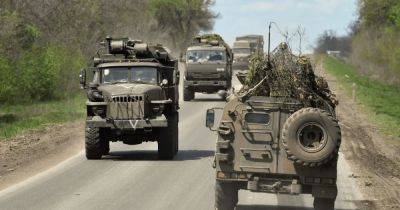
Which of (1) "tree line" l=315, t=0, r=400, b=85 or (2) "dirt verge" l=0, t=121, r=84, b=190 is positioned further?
(1) "tree line" l=315, t=0, r=400, b=85

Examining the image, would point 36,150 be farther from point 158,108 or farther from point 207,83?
point 207,83

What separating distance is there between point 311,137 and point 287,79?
3.45 ft

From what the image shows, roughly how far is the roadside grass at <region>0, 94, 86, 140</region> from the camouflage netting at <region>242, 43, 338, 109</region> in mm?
13948

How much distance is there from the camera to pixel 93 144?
1962 cm

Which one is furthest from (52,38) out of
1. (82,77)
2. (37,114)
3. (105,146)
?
(105,146)

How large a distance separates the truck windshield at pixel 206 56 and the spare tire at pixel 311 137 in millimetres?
26435

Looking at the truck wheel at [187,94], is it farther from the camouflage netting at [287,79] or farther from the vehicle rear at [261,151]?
the vehicle rear at [261,151]

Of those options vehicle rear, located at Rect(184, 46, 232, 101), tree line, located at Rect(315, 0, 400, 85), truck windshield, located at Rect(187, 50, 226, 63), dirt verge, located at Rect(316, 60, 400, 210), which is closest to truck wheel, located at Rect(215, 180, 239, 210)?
dirt verge, located at Rect(316, 60, 400, 210)

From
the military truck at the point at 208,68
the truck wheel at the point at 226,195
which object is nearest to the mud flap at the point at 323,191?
the truck wheel at the point at 226,195

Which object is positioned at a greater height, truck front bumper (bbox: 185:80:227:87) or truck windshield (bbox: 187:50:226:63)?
truck windshield (bbox: 187:50:226:63)

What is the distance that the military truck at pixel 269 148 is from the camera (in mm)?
11805

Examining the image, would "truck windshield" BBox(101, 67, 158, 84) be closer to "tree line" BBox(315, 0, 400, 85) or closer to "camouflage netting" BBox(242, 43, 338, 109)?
"camouflage netting" BBox(242, 43, 338, 109)

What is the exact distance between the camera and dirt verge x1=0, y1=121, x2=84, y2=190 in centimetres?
1808

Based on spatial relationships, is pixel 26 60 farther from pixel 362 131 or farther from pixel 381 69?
pixel 381 69
